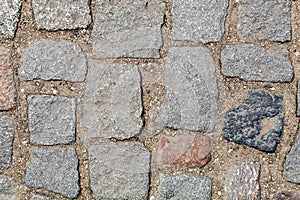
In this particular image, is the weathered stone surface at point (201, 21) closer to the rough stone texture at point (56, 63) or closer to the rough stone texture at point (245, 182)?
the rough stone texture at point (56, 63)

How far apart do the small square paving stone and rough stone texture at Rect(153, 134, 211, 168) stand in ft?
1.20

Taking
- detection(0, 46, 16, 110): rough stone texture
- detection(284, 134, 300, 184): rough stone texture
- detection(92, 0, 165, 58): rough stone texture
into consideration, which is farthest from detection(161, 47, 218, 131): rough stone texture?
detection(0, 46, 16, 110): rough stone texture

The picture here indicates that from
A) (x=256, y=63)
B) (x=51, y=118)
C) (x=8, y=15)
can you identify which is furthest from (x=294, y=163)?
(x=8, y=15)

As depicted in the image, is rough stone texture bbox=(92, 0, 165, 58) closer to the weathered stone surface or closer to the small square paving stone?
the weathered stone surface

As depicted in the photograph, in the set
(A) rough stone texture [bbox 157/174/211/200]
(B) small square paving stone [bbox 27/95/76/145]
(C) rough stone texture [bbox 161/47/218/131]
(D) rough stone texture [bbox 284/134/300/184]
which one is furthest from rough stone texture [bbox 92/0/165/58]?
(D) rough stone texture [bbox 284/134/300/184]

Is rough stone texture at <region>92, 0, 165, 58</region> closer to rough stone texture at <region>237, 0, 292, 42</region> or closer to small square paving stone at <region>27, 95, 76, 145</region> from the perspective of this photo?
small square paving stone at <region>27, 95, 76, 145</region>

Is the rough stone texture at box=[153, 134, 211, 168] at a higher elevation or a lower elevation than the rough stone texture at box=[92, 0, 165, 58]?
lower

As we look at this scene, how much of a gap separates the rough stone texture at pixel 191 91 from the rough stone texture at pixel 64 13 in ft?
1.32

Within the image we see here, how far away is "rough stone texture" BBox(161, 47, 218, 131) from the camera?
232cm

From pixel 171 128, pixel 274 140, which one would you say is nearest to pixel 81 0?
pixel 171 128

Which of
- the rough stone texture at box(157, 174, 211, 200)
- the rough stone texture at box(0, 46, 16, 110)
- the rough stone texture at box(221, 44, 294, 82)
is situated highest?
the rough stone texture at box(221, 44, 294, 82)

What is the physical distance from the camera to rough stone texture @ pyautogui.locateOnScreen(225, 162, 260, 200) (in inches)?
91.4

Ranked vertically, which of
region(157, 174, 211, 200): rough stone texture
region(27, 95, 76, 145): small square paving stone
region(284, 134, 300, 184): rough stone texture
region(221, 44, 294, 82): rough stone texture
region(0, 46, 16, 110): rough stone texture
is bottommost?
region(157, 174, 211, 200): rough stone texture

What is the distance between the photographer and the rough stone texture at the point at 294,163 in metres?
2.31
